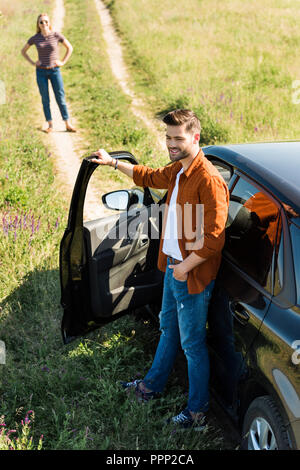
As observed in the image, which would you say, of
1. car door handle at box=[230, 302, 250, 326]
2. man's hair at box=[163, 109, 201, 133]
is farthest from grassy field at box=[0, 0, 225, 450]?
man's hair at box=[163, 109, 201, 133]

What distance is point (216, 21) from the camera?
60.8ft

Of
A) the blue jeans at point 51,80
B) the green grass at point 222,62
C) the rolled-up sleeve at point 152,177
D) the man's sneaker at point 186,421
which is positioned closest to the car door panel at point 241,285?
the man's sneaker at point 186,421

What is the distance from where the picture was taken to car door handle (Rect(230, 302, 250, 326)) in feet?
8.18

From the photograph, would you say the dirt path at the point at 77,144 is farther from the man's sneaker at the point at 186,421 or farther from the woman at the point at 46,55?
the man's sneaker at the point at 186,421

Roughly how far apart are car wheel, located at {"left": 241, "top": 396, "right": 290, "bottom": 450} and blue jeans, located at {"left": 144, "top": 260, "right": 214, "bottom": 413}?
19.0 inches

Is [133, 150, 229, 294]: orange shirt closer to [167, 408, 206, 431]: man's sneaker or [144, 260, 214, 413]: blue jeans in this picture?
[144, 260, 214, 413]: blue jeans

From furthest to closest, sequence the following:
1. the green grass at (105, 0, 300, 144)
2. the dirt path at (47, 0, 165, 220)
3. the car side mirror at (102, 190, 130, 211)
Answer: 1. the green grass at (105, 0, 300, 144)
2. the dirt path at (47, 0, 165, 220)
3. the car side mirror at (102, 190, 130, 211)

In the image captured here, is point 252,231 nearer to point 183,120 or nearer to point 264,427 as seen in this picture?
point 183,120

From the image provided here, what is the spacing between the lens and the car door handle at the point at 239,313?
2.49m

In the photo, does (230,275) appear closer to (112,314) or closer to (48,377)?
(112,314)

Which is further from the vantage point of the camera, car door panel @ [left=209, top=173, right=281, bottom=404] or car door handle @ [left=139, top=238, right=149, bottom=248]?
car door handle @ [left=139, top=238, right=149, bottom=248]

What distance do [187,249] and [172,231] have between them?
0.54ft

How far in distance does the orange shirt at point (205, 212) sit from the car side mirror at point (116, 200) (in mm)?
627

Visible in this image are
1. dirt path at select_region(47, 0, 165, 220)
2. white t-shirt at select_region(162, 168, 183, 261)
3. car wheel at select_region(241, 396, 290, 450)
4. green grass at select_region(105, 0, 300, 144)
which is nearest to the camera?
car wheel at select_region(241, 396, 290, 450)
